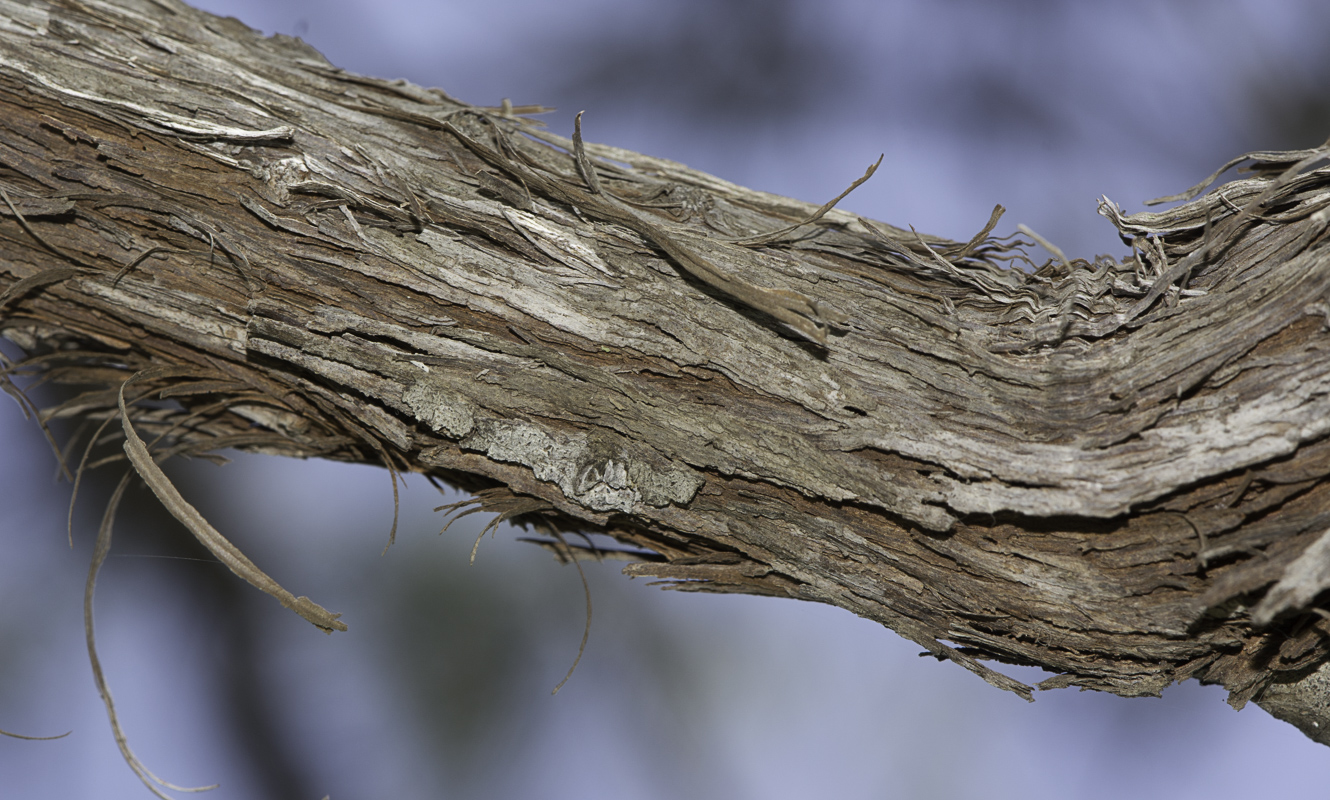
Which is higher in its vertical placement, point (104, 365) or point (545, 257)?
point (545, 257)

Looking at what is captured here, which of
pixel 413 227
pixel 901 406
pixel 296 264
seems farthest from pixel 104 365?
pixel 901 406

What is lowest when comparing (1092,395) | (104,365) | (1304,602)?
(104,365)

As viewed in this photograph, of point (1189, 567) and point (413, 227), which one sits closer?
point (1189, 567)

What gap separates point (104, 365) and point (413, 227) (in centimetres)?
55

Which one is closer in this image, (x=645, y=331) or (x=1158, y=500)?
(x=1158, y=500)

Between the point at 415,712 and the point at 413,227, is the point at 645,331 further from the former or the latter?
the point at 415,712

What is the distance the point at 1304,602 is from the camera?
569 millimetres

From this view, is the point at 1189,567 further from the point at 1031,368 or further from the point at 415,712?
the point at 415,712

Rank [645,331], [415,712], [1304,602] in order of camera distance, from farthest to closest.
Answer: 1. [415,712]
2. [645,331]
3. [1304,602]

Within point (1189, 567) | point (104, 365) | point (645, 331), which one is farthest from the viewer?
point (104, 365)

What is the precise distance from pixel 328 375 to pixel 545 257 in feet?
0.89

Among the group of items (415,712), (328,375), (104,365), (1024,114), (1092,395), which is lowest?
(415,712)

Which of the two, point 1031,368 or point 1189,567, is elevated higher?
point 1031,368

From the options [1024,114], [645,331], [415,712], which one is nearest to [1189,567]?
[645,331]
